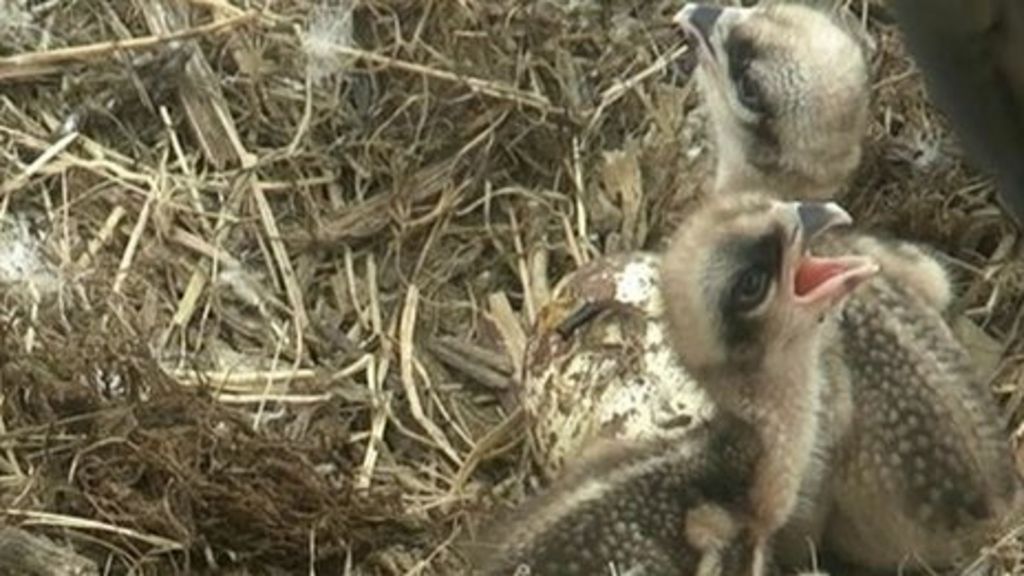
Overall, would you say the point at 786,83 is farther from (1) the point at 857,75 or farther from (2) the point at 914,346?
(2) the point at 914,346

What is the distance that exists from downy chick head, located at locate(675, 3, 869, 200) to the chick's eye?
305 millimetres

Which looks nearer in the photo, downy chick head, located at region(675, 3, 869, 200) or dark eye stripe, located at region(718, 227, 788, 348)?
dark eye stripe, located at region(718, 227, 788, 348)

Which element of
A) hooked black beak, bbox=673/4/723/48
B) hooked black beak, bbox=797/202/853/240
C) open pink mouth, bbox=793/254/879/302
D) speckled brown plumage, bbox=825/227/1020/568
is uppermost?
hooked black beak, bbox=673/4/723/48

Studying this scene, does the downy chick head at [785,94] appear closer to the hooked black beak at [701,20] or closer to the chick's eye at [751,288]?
the hooked black beak at [701,20]

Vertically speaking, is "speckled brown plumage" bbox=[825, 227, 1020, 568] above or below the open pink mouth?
below

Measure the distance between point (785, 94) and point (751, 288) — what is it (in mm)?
352

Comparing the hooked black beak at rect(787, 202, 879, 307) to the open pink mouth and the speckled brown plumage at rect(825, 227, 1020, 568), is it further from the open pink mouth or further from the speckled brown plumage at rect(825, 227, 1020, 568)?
the speckled brown plumage at rect(825, 227, 1020, 568)

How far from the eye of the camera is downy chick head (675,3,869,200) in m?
3.39

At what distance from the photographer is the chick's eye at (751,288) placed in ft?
10.2

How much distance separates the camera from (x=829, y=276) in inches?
123

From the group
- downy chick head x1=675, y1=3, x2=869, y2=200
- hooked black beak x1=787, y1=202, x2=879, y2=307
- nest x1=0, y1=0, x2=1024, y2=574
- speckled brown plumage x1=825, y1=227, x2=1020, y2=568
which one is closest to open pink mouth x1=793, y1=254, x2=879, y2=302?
hooked black beak x1=787, y1=202, x2=879, y2=307

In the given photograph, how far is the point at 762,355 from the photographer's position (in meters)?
3.14

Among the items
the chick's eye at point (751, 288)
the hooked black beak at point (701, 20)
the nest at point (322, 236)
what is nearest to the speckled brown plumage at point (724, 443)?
the chick's eye at point (751, 288)

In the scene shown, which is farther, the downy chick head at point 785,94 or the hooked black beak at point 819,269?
the downy chick head at point 785,94
